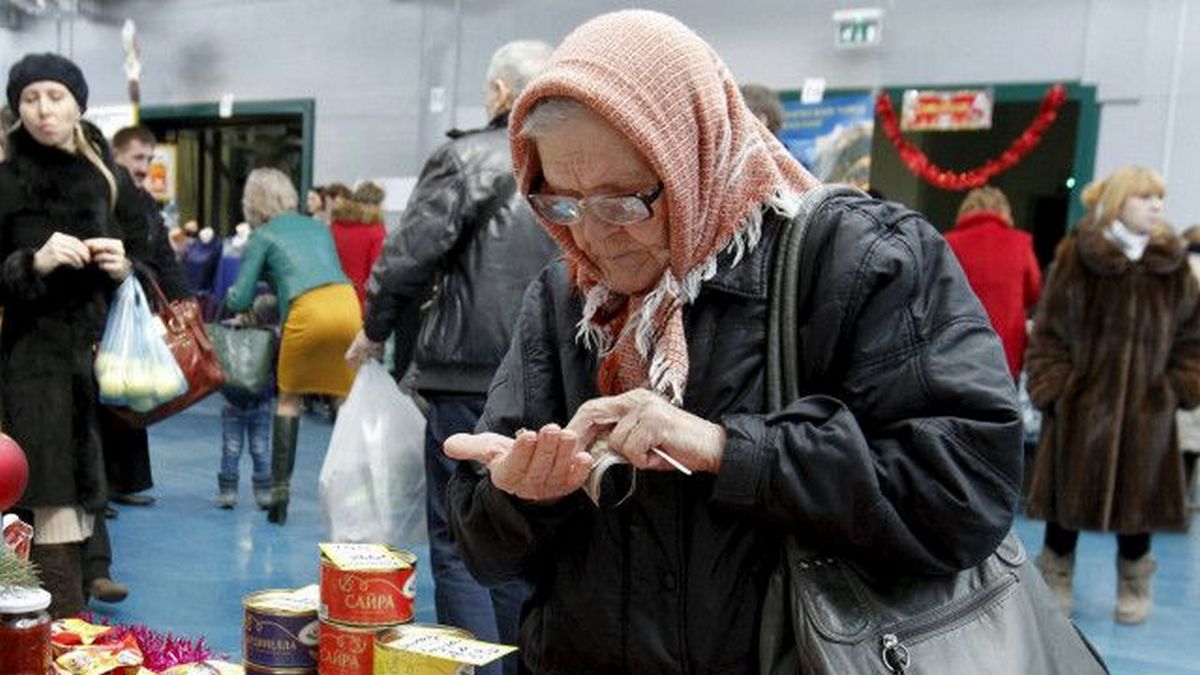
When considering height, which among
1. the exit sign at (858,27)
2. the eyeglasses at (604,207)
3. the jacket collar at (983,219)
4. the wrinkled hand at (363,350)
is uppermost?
the exit sign at (858,27)

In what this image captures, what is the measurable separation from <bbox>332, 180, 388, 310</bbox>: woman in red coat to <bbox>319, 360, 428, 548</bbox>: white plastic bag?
379cm

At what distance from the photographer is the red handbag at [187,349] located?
3.38 m

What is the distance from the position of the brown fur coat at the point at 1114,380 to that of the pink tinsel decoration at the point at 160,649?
11.9 ft

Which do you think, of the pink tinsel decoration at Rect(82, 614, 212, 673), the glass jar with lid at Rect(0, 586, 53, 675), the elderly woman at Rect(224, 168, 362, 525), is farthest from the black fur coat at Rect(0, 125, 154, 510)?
the elderly woman at Rect(224, 168, 362, 525)

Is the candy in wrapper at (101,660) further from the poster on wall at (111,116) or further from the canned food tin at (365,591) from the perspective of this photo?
the poster on wall at (111,116)

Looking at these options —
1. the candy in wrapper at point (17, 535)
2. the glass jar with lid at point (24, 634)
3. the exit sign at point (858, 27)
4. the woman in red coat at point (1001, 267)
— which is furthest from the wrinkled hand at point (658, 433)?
the exit sign at point (858, 27)

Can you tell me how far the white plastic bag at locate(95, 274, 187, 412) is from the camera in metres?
3.10

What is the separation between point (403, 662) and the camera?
1261mm

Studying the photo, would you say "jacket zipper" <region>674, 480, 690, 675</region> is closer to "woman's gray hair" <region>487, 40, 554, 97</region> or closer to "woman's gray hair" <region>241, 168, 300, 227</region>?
"woman's gray hair" <region>487, 40, 554, 97</region>

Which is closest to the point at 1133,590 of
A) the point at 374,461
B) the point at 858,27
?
the point at 374,461

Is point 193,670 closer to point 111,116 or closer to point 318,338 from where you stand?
point 318,338

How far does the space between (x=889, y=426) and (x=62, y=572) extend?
2.57 m

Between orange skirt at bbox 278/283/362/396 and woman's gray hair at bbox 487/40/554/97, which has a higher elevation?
woman's gray hair at bbox 487/40/554/97

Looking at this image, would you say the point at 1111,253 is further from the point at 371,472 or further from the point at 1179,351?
the point at 371,472
